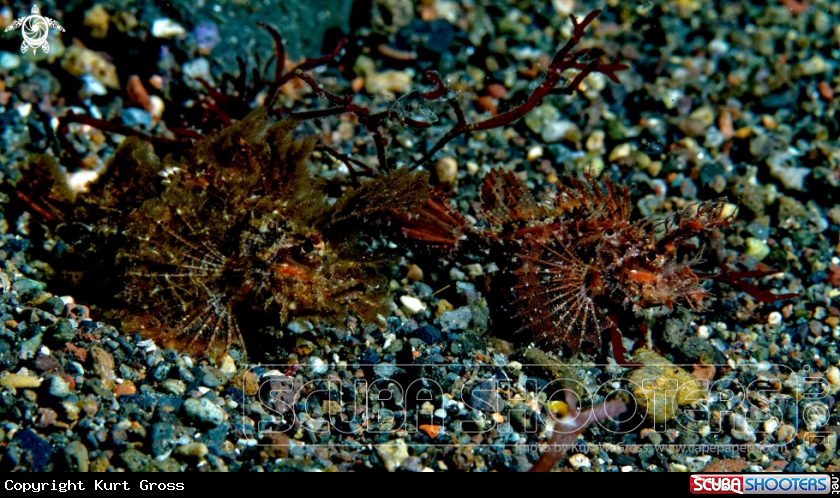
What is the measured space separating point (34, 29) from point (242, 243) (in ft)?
10.2

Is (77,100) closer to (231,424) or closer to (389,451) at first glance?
(231,424)

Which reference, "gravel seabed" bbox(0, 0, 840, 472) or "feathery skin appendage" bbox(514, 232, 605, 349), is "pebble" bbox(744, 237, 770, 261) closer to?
"gravel seabed" bbox(0, 0, 840, 472)

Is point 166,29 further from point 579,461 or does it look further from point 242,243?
point 579,461

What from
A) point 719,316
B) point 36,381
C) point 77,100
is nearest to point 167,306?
point 36,381

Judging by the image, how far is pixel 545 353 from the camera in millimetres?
3682

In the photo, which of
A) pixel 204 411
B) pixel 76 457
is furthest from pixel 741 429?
pixel 76 457

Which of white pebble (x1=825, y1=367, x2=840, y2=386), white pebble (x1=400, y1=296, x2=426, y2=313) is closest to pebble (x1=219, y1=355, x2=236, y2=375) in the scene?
white pebble (x1=400, y1=296, x2=426, y2=313)

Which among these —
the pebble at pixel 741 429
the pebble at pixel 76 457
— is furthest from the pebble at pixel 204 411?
the pebble at pixel 741 429

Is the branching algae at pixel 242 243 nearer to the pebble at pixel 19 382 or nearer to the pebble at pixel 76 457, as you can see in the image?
the pebble at pixel 19 382

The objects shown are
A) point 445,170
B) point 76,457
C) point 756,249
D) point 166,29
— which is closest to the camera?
point 76,457

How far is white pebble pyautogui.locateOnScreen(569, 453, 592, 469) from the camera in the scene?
3076 mm

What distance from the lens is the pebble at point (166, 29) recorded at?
4832 millimetres

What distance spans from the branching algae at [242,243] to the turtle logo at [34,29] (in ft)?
7.04

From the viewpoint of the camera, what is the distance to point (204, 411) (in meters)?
2.95
